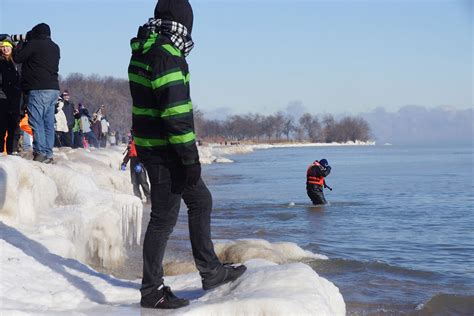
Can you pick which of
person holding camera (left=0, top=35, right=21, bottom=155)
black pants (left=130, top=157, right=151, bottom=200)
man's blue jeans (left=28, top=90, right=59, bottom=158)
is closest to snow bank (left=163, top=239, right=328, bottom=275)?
man's blue jeans (left=28, top=90, right=59, bottom=158)

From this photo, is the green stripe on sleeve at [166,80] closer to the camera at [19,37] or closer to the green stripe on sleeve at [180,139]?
the green stripe on sleeve at [180,139]

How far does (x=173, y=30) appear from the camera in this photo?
500 cm

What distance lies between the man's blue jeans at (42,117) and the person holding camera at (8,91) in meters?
0.40

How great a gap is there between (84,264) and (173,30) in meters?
2.68

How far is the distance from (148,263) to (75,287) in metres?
0.73

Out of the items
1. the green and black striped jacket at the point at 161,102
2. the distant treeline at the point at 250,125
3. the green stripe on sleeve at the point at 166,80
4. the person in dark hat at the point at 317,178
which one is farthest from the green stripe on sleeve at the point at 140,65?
the distant treeline at the point at 250,125

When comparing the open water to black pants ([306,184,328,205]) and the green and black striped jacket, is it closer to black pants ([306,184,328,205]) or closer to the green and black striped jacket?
black pants ([306,184,328,205])

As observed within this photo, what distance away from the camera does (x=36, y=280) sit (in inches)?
214

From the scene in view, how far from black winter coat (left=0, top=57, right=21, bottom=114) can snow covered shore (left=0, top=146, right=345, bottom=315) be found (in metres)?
1.20

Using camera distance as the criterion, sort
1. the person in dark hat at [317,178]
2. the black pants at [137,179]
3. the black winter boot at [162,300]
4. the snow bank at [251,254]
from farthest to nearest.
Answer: the person in dark hat at [317,178] → the black pants at [137,179] → the snow bank at [251,254] → the black winter boot at [162,300]

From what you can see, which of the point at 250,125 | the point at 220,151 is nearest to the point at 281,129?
the point at 250,125

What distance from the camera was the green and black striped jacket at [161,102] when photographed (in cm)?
477

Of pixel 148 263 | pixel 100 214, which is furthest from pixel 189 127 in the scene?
pixel 100 214

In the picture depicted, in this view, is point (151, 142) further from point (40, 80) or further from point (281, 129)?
point (281, 129)
